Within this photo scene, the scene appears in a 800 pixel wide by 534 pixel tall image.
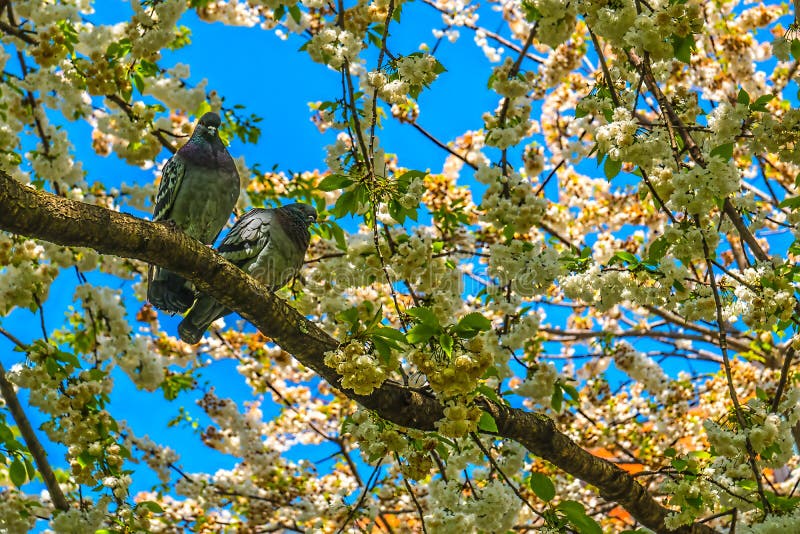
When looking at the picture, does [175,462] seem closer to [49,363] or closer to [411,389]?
[49,363]

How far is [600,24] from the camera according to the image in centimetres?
232

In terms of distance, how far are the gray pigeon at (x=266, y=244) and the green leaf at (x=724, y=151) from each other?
62.2 inches

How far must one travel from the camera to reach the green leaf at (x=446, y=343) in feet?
5.81

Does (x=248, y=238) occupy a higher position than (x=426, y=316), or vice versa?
(x=248, y=238)

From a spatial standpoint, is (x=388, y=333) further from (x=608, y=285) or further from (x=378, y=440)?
(x=608, y=285)

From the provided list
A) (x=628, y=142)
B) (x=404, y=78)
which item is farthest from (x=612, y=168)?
(x=404, y=78)

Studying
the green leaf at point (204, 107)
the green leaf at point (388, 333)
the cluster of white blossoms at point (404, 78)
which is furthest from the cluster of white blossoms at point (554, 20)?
the green leaf at point (204, 107)

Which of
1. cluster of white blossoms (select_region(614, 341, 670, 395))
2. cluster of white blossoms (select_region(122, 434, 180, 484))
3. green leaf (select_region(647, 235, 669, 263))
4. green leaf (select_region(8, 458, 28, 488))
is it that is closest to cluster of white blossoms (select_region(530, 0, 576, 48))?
green leaf (select_region(647, 235, 669, 263))

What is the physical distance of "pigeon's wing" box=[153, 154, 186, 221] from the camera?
3037 mm

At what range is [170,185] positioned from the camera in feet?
10.0

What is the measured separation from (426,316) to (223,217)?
5.24 feet

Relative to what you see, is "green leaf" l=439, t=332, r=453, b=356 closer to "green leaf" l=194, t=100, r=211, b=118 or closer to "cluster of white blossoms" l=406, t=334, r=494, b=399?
"cluster of white blossoms" l=406, t=334, r=494, b=399

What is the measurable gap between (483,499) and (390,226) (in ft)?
4.47

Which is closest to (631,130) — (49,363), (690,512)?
(690,512)
